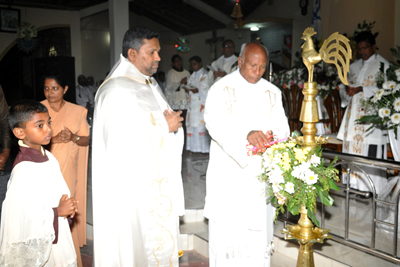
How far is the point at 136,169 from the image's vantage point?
8.54 feet

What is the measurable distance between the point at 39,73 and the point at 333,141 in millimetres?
7592

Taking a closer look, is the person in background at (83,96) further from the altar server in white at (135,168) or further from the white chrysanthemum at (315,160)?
the white chrysanthemum at (315,160)

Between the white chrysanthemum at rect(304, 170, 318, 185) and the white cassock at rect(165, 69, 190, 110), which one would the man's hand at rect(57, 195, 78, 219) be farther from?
Answer: the white cassock at rect(165, 69, 190, 110)

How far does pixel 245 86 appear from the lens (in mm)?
3064

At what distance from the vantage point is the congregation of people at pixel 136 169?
6.98 feet

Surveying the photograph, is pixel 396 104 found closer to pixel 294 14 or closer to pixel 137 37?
pixel 137 37

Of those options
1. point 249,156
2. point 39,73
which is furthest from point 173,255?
point 39,73

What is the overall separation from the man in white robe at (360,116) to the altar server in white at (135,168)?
3.57 m

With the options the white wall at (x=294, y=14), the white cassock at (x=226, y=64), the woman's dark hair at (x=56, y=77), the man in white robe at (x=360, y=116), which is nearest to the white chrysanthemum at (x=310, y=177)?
the woman's dark hair at (x=56, y=77)

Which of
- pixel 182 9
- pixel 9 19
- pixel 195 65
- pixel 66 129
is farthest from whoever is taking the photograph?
pixel 182 9

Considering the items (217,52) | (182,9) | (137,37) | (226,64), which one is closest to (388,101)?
(137,37)

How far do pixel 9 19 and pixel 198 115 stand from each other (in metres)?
8.65

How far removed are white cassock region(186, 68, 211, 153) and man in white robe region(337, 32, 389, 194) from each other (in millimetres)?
3948

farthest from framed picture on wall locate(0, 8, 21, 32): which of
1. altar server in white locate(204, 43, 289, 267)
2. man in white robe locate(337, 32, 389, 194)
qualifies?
altar server in white locate(204, 43, 289, 267)
